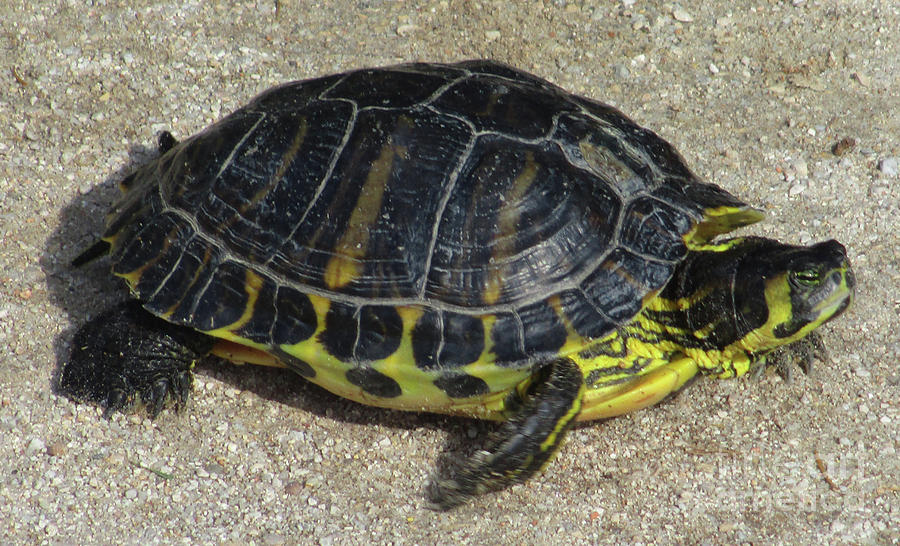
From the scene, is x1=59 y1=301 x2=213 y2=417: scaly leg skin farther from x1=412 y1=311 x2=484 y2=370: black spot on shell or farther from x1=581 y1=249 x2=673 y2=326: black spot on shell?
x1=581 y1=249 x2=673 y2=326: black spot on shell

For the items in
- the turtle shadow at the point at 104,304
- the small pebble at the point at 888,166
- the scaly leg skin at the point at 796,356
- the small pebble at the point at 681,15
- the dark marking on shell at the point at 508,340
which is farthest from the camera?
the small pebble at the point at 681,15

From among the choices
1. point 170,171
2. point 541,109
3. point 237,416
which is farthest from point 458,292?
point 170,171

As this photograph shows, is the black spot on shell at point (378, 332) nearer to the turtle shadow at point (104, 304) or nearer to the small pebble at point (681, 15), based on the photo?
the turtle shadow at point (104, 304)

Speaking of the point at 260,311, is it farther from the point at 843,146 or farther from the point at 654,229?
the point at 843,146

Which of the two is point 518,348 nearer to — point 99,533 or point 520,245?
point 520,245

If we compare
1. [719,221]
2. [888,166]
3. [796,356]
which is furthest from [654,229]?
[888,166]

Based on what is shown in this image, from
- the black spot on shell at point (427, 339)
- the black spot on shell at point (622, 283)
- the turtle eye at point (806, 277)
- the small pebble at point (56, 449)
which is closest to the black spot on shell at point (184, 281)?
the small pebble at point (56, 449)

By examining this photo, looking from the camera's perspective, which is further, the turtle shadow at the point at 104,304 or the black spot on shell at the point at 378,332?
the turtle shadow at the point at 104,304
